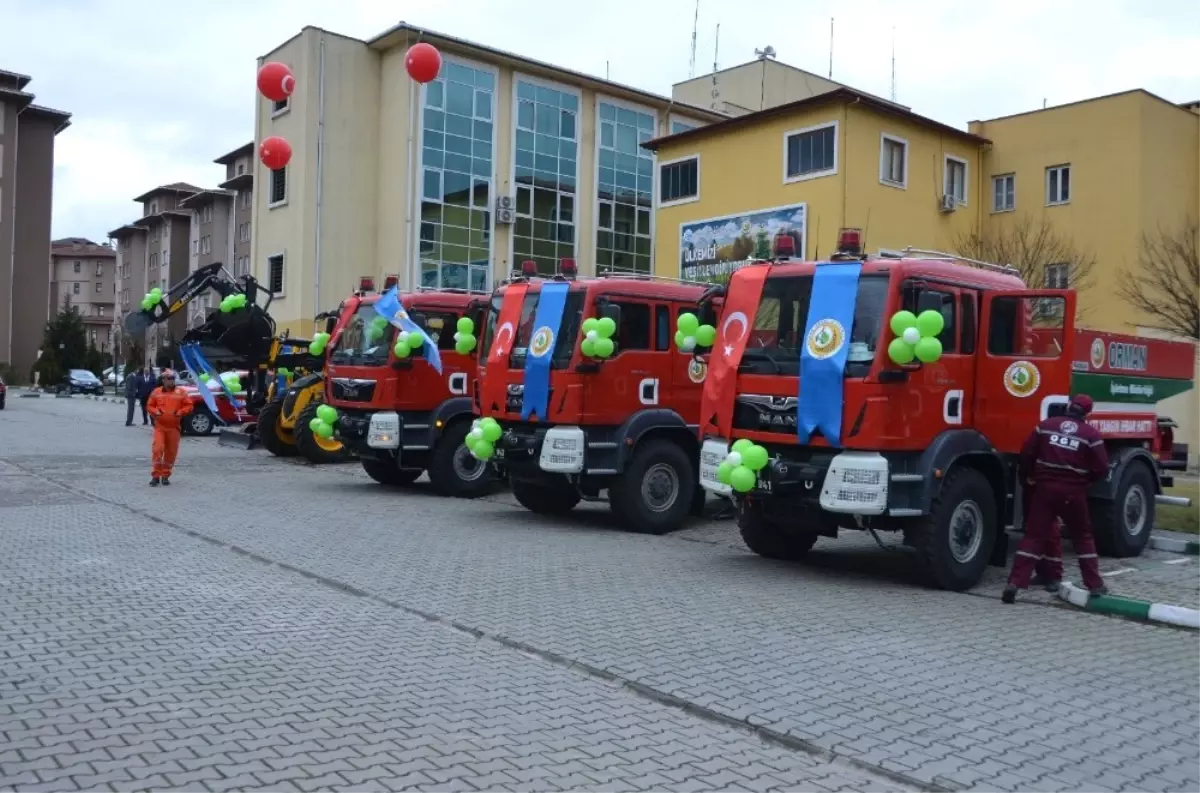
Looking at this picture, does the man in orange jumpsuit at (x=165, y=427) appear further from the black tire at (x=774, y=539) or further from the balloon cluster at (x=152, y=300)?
the black tire at (x=774, y=539)

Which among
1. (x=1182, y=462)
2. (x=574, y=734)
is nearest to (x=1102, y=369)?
(x=1182, y=462)

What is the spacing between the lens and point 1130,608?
8750 millimetres

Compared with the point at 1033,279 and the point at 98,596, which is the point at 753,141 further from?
the point at 98,596

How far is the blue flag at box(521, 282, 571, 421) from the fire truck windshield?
11.2ft

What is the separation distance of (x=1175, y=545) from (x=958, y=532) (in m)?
4.23


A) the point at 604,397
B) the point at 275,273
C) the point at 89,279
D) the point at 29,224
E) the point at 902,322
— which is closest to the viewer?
the point at 902,322

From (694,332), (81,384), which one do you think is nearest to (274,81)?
(694,332)

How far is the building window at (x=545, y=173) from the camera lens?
40219 millimetres

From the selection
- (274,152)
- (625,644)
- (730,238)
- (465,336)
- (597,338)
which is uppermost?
(274,152)

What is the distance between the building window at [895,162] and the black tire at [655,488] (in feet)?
54.7

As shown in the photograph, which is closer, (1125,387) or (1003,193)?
(1125,387)

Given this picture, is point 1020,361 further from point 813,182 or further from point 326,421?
point 813,182

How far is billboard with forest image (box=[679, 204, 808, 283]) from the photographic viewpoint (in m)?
27.8

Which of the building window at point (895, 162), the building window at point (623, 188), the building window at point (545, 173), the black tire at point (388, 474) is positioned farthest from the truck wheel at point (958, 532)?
the building window at point (623, 188)
